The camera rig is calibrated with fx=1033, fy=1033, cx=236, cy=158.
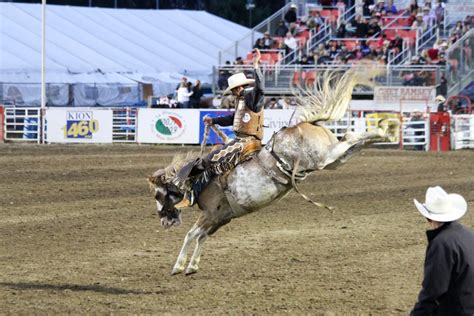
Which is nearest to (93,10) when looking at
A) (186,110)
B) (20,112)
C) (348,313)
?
(20,112)

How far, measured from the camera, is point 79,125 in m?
29.1

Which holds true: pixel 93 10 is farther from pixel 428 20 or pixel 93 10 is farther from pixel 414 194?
pixel 414 194

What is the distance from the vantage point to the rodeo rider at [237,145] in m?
10.5

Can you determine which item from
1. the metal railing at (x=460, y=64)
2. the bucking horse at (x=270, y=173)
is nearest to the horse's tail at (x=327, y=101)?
the bucking horse at (x=270, y=173)

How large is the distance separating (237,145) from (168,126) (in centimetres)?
1828

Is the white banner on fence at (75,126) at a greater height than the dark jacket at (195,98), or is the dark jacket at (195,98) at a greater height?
the dark jacket at (195,98)

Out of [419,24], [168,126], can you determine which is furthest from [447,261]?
[419,24]

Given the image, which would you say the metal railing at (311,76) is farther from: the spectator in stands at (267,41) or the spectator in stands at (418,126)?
the spectator in stands at (267,41)

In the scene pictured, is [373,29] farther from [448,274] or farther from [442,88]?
[448,274]

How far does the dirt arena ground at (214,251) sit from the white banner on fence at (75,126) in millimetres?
8386

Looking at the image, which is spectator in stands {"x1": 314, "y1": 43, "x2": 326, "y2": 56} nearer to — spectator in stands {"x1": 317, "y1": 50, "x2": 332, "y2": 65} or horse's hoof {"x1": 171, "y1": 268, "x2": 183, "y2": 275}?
spectator in stands {"x1": 317, "y1": 50, "x2": 332, "y2": 65}

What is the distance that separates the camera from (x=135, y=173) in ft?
69.3

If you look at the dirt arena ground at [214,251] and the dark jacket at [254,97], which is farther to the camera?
the dark jacket at [254,97]

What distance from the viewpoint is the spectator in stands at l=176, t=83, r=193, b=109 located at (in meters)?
32.2
